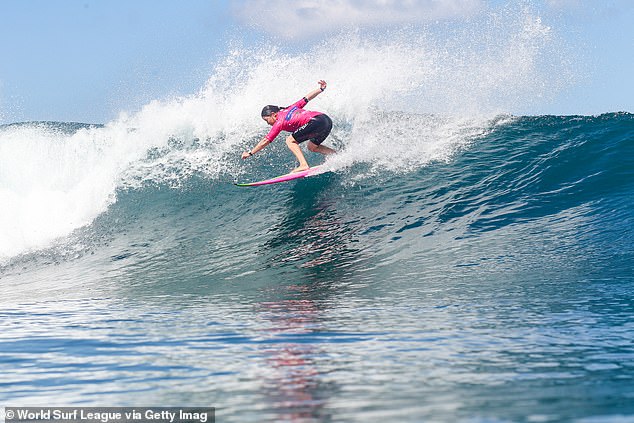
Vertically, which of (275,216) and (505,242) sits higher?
(275,216)

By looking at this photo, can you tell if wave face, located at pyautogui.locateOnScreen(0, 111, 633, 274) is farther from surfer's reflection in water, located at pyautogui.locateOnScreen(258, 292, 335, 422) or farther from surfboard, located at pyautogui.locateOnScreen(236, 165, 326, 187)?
surfer's reflection in water, located at pyautogui.locateOnScreen(258, 292, 335, 422)

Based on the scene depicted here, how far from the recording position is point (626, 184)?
1005cm

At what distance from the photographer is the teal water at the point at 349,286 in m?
3.22

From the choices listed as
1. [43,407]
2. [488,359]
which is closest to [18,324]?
[43,407]

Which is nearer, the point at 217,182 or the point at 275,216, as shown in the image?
the point at 275,216

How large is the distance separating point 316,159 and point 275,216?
249cm

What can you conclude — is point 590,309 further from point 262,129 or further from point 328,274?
point 262,129

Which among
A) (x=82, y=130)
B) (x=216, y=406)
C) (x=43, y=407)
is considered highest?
(x=82, y=130)

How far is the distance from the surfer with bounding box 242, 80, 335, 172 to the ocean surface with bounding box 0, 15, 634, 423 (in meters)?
1.05

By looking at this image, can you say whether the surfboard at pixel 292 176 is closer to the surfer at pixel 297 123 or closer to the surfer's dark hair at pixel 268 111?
the surfer at pixel 297 123

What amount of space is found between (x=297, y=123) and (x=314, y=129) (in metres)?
0.30

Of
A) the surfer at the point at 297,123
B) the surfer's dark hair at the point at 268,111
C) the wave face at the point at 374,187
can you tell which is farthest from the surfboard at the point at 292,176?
the surfer's dark hair at the point at 268,111

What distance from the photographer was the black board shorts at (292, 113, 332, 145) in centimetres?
1054

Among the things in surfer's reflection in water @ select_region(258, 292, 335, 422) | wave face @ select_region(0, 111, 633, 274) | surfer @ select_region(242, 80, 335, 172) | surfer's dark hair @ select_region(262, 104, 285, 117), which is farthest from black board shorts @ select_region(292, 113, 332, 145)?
surfer's reflection in water @ select_region(258, 292, 335, 422)
